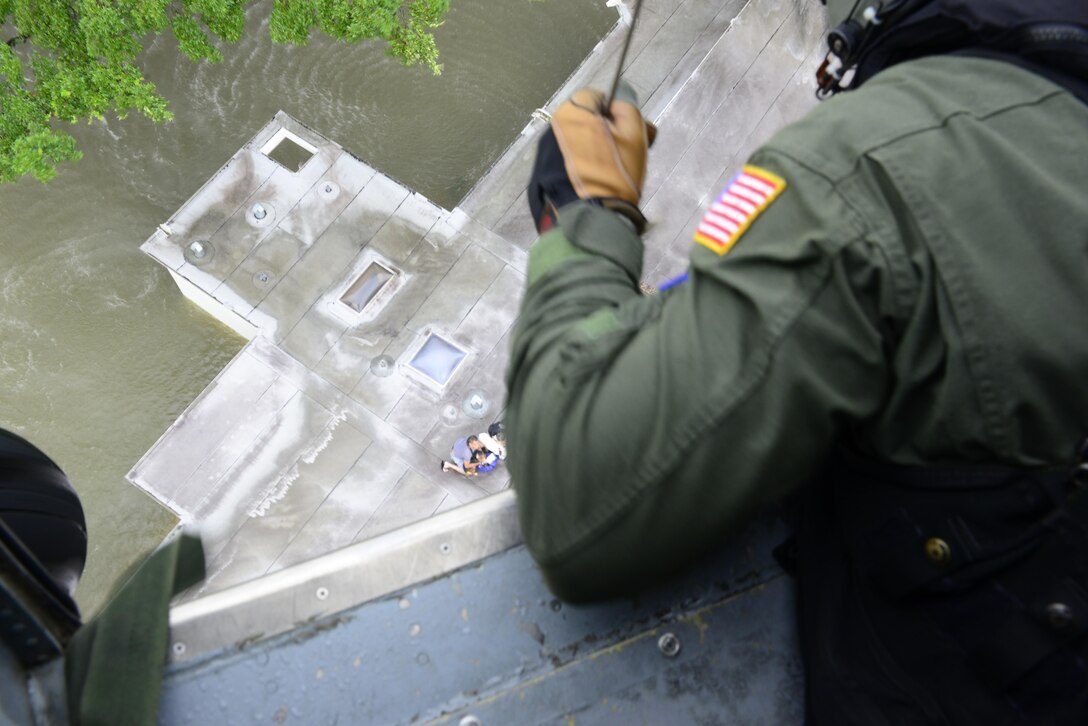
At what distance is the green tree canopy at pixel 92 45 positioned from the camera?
16.4 ft

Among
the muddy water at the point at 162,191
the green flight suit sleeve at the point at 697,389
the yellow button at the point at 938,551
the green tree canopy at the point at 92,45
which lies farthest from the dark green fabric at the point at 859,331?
the muddy water at the point at 162,191

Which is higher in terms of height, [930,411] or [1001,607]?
[930,411]

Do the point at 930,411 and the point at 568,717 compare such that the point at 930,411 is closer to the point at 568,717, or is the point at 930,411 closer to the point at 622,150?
the point at 622,150

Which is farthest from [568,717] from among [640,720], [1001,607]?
[1001,607]

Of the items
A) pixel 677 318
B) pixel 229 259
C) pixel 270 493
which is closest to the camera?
pixel 677 318

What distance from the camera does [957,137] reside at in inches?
47.1

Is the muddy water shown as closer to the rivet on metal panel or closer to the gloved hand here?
the rivet on metal panel

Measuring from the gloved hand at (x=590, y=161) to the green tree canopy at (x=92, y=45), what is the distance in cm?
421

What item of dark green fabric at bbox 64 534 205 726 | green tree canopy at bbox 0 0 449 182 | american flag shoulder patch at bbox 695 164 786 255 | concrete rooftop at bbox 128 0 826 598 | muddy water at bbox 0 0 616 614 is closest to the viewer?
american flag shoulder patch at bbox 695 164 786 255

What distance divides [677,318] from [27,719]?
1386mm

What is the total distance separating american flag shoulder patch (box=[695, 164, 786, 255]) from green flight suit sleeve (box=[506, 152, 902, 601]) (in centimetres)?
1

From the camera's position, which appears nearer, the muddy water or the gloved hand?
the gloved hand

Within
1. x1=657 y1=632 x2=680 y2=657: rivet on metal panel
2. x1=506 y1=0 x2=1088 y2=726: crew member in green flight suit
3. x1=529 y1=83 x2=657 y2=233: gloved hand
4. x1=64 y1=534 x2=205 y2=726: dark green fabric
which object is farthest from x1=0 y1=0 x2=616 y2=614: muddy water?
x1=506 y1=0 x2=1088 y2=726: crew member in green flight suit

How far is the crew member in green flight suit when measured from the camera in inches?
45.4
